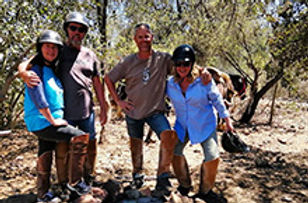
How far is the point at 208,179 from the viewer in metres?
3.63

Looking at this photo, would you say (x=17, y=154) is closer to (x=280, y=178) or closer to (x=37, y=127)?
(x=37, y=127)

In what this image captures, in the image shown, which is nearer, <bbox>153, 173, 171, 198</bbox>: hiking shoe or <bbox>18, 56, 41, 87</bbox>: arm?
<bbox>18, 56, 41, 87</bbox>: arm

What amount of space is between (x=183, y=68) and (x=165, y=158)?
1097mm

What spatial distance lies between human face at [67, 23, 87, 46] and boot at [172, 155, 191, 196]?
1.81 m

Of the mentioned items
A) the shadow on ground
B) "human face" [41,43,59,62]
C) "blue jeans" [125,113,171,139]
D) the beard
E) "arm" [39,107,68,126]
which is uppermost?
the beard

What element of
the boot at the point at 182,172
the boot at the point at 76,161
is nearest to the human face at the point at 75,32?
the boot at the point at 76,161

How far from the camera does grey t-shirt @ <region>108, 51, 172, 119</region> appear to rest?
3611 mm

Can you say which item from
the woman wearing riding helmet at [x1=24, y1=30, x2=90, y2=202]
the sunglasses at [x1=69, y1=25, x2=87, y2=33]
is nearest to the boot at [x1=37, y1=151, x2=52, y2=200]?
the woman wearing riding helmet at [x1=24, y1=30, x2=90, y2=202]

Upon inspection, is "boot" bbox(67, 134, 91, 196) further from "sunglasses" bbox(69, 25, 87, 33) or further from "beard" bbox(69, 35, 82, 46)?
"sunglasses" bbox(69, 25, 87, 33)

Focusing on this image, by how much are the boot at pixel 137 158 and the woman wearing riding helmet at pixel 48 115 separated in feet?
2.82

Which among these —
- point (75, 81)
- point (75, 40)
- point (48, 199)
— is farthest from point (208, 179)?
point (75, 40)

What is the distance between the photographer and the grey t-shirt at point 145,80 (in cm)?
361

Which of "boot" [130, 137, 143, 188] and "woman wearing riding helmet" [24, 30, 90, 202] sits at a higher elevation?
"woman wearing riding helmet" [24, 30, 90, 202]

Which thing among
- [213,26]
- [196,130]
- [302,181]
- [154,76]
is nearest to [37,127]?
[154,76]
